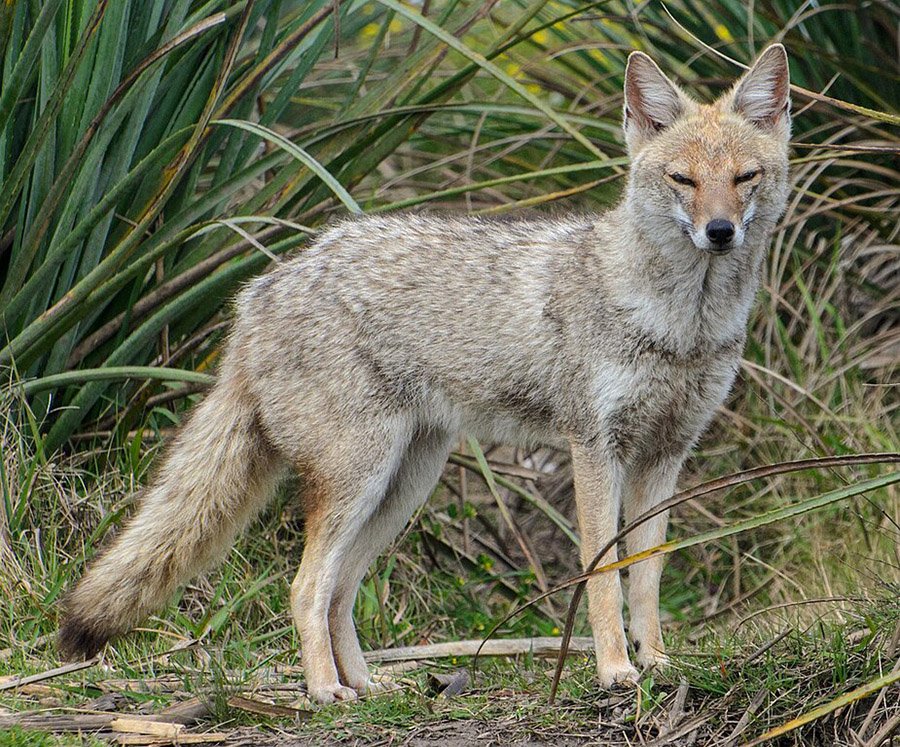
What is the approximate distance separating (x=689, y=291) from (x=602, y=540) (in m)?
0.94

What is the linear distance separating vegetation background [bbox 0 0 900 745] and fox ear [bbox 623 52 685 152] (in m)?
0.21

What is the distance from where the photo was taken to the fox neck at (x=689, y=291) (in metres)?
4.41

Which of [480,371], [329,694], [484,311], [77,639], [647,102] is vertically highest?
[647,102]

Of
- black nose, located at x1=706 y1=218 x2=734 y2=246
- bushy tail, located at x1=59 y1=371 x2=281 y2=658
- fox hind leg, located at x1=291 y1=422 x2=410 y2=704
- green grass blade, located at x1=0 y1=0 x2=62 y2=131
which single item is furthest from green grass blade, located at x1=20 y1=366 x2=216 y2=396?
black nose, located at x1=706 y1=218 x2=734 y2=246

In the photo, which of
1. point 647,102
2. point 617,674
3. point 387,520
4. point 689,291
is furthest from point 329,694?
point 647,102

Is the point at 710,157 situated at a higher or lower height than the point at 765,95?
lower

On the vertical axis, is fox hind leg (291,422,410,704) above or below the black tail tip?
above

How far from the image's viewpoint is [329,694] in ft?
14.6

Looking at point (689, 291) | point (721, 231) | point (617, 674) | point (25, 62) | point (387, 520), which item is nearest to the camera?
point (721, 231)

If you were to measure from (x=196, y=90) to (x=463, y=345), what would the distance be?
1865 mm

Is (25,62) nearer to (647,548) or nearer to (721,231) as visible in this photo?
(721,231)

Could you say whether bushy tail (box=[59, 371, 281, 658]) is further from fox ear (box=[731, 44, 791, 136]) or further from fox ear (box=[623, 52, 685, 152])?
fox ear (box=[731, 44, 791, 136])

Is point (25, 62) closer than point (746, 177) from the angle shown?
No

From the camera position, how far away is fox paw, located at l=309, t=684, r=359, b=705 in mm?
4438
